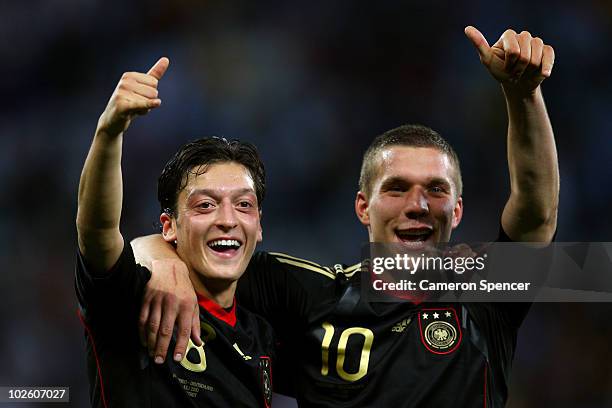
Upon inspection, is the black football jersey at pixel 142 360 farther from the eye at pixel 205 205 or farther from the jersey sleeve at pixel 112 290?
the eye at pixel 205 205

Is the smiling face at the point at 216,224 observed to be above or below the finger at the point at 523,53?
Result: below

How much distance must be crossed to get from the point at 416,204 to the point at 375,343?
54 cm

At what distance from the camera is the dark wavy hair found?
2961 millimetres

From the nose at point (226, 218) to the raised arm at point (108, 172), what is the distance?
0.50 meters

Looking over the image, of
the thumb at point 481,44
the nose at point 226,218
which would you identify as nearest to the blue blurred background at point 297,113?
the nose at point 226,218

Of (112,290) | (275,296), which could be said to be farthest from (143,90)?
(275,296)

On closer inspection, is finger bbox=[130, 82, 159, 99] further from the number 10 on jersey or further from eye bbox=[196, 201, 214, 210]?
the number 10 on jersey

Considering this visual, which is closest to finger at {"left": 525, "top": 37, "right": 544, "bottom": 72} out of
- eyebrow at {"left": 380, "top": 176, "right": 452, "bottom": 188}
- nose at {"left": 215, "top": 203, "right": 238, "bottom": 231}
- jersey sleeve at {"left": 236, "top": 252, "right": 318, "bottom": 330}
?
eyebrow at {"left": 380, "top": 176, "right": 452, "bottom": 188}

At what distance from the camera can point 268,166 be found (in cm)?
577

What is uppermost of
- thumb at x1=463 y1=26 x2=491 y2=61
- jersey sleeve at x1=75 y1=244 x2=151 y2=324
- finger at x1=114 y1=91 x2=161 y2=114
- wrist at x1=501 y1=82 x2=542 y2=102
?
thumb at x1=463 y1=26 x2=491 y2=61

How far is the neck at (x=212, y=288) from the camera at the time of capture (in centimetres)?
291

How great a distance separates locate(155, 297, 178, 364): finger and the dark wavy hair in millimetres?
521

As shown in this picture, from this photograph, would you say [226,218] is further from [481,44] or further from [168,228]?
[481,44]

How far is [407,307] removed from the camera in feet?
10.1
